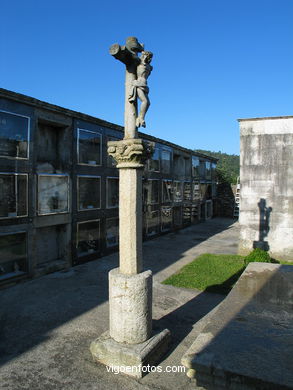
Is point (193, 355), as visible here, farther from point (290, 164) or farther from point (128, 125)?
point (290, 164)

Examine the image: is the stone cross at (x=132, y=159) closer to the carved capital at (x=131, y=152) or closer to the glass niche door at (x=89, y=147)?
the carved capital at (x=131, y=152)

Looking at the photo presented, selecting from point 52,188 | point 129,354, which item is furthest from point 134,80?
point 52,188

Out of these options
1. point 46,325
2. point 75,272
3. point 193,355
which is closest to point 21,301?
point 46,325

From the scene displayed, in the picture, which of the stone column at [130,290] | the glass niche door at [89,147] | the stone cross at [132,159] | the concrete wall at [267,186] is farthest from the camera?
the concrete wall at [267,186]

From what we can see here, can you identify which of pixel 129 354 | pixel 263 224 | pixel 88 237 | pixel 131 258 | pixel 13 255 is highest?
pixel 131 258

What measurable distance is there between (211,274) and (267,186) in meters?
5.22

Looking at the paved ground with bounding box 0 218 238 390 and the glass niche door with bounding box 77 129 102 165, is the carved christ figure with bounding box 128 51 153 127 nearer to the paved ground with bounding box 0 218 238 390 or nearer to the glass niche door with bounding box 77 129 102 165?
the paved ground with bounding box 0 218 238 390

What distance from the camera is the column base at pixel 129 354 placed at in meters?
5.33

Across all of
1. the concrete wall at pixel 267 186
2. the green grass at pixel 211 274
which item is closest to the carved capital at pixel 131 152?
the green grass at pixel 211 274

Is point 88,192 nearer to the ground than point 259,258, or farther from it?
farther from it

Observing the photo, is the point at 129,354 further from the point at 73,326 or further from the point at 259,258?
the point at 259,258

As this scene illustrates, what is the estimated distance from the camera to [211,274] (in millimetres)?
11766

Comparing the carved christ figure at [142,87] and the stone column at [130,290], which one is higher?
the carved christ figure at [142,87]

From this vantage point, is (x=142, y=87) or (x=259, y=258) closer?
(x=142, y=87)
